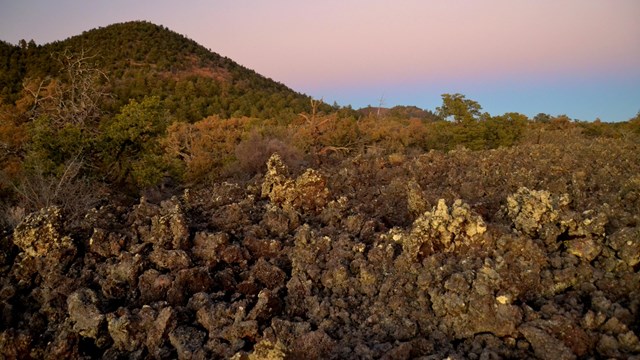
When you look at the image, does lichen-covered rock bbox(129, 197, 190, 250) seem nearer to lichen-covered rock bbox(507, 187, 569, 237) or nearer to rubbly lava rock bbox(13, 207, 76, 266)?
rubbly lava rock bbox(13, 207, 76, 266)

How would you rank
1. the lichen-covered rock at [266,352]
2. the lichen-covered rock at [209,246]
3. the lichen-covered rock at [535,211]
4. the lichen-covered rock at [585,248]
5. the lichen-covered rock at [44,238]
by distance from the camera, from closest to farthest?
the lichen-covered rock at [266,352] < the lichen-covered rock at [585,248] < the lichen-covered rock at [535,211] < the lichen-covered rock at [209,246] < the lichen-covered rock at [44,238]

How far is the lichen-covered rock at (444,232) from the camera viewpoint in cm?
381

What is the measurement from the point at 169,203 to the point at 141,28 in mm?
57552

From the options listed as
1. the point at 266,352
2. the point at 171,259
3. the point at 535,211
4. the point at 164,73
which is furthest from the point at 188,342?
the point at 164,73

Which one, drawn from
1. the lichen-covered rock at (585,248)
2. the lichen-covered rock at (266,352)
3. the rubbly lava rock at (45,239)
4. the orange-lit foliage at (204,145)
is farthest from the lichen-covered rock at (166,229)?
the orange-lit foliage at (204,145)

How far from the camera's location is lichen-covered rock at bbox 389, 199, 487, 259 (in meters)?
3.81

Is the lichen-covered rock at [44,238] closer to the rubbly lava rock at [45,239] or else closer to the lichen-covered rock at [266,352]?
the rubbly lava rock at [45,239]

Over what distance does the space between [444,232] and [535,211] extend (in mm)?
893

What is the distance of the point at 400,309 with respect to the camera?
11.0ft

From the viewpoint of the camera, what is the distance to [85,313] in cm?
350

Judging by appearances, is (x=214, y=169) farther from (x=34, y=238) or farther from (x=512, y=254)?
(x=512, y=254)

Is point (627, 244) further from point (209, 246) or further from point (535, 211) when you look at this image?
point (209, 246)

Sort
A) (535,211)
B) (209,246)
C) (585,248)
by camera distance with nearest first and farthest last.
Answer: (585,248) → (535,211) → (209,246)

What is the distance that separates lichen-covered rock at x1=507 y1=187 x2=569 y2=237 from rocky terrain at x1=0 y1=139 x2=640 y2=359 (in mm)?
13
